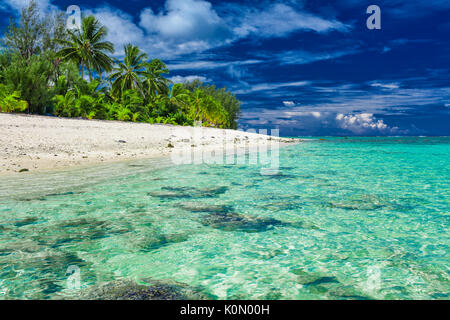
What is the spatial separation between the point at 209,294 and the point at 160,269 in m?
0.73

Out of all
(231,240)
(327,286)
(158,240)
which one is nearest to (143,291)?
(158,240)

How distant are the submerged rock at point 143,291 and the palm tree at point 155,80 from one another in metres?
43.5

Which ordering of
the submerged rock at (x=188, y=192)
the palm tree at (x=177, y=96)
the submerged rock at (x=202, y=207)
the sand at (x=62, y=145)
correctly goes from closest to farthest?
the submerged rock at (x=202, y=207), the submerged rock at (x=188, y=192), the sand at (x=62, y=145), the palm tree at (x=177, y=96)

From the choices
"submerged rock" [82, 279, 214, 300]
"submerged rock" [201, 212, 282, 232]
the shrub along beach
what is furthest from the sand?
"submerged rock" [82, 279, 214, 300]

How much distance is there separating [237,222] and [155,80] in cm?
4510

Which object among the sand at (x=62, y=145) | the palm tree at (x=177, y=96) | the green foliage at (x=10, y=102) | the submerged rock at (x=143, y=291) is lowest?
the submerged rock at (x=143, y=291)

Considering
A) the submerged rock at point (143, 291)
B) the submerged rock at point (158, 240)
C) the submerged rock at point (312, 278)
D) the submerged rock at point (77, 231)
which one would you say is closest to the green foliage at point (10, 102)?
the submerged rock at point (77, 231)

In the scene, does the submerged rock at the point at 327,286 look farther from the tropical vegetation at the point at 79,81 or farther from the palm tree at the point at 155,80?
the palm tree at the point at 155,80

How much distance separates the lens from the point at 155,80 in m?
46.5

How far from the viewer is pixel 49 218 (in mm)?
4863

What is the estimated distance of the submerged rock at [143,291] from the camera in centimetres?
262

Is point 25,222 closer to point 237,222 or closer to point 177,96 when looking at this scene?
point 237,222

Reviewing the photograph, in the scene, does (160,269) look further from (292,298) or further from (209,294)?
(292,298)

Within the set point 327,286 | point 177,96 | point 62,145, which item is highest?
point 177,96
